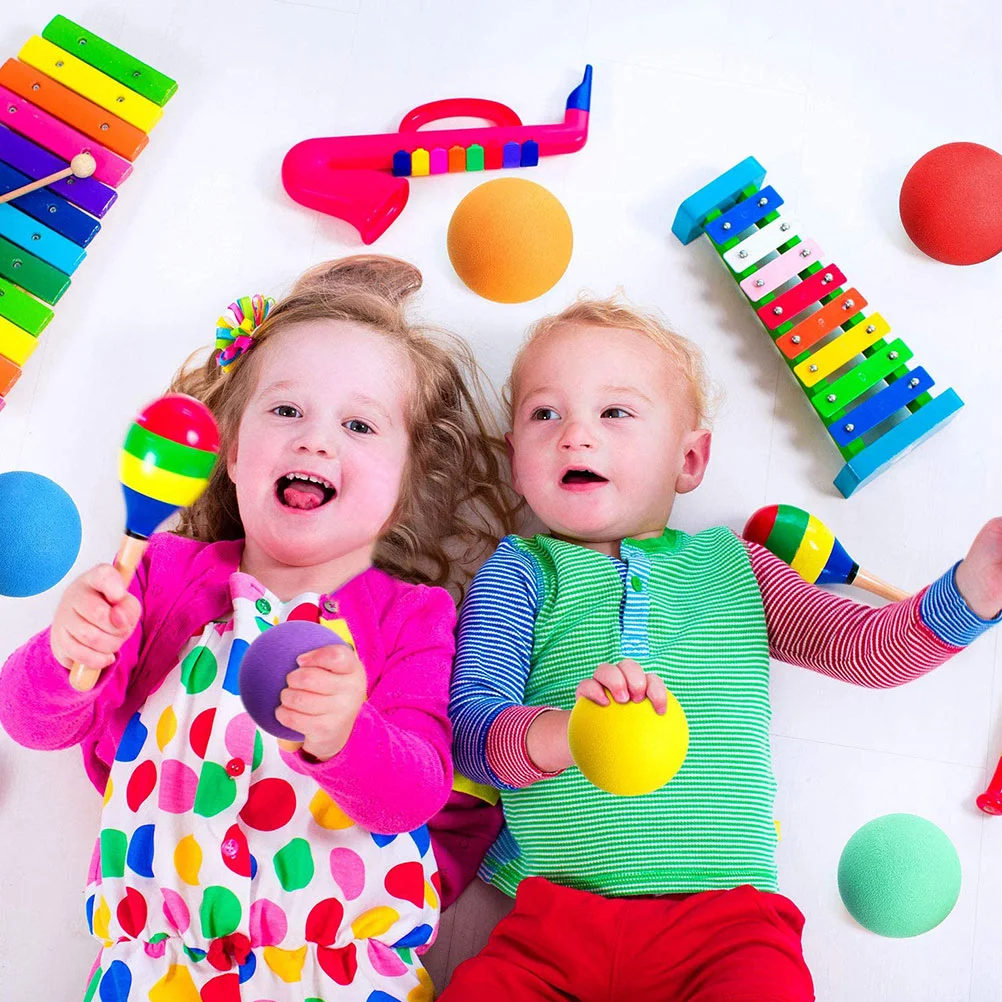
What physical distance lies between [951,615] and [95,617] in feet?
2.92

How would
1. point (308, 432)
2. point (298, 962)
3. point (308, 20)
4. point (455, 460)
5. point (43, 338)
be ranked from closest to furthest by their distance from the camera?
point (298, 962), point (308, 432), point (455, 460), point (43, 338), point (308, 20)

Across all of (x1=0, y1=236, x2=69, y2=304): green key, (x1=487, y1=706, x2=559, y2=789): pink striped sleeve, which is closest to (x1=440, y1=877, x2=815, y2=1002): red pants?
(x1=487, y1=706, x2=559, y2=789): pink striped sleeve

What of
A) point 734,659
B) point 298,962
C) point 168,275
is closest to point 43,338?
point 168,275

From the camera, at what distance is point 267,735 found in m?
1.31

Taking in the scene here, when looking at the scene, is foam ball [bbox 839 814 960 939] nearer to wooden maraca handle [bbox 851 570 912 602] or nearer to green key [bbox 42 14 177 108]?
wooden maraca handle [bbox 851 570 912 602]

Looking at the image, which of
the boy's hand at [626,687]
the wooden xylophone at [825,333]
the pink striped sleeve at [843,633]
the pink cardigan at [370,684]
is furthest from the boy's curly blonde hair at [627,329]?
the boy's hand at [626,687]

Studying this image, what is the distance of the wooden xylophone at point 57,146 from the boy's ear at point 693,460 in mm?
895

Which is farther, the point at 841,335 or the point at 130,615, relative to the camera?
the point at 841,335

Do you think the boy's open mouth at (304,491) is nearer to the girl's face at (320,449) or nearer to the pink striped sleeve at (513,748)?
the girl's face at (320,449)

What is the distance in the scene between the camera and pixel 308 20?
1887 mm

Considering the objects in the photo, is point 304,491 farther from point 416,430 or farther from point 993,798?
point 993,798

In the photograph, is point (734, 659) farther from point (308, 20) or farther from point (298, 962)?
point (308, 20)

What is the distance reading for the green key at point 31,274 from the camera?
1.67m

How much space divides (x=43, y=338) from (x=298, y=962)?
3.14 feet
